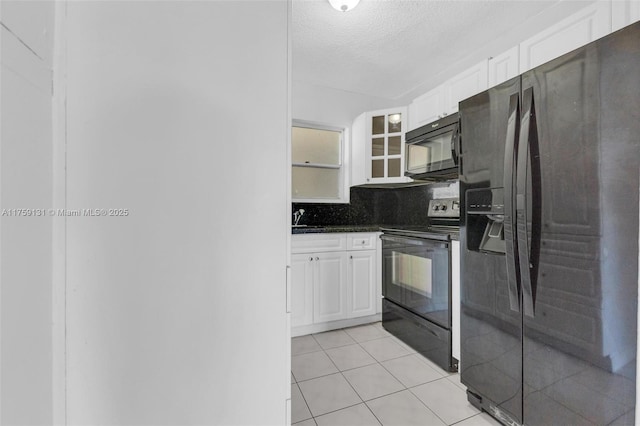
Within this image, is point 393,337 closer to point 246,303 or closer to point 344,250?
point 344,250

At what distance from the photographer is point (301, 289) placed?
2.48 m

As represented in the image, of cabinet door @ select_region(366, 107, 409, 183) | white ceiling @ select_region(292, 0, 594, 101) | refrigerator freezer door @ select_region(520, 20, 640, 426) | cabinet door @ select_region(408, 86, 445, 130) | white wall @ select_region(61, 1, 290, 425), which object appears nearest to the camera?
white wall @ select_region(61, 1, 290, 425)

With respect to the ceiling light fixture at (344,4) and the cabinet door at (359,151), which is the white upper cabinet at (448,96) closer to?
the cabinet door at (359,151)

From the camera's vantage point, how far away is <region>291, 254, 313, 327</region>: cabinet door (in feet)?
8.01

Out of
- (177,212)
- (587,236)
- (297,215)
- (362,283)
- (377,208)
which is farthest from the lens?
(377,208)

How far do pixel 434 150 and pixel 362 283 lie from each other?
4.61 feet

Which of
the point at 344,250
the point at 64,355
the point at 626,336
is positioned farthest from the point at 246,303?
the point at 344,250

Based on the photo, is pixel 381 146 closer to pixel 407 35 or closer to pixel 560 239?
pixel 407 35

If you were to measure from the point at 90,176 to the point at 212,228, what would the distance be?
0.92 feet

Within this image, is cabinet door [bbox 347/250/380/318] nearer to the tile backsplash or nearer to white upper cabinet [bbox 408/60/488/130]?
the tile backsplash

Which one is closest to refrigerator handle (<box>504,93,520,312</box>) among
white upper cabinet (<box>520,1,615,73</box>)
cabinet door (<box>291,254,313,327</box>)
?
white upper cabinet (<box>520,1,615,73</box>)

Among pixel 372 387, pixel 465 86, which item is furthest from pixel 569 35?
pixel 372 387

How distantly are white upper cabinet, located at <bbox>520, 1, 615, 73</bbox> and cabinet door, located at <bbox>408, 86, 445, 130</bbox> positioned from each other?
0.76 m

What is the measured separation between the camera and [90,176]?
1.97ft
